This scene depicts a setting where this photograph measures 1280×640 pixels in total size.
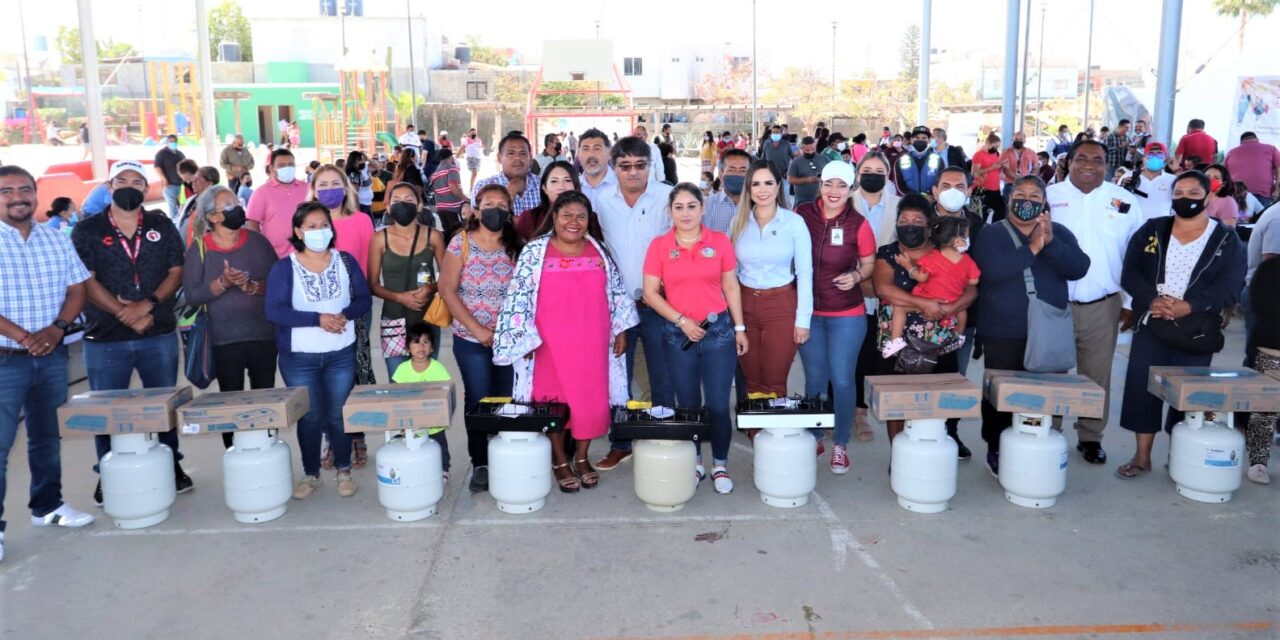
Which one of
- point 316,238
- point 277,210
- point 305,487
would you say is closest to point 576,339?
point 316,238

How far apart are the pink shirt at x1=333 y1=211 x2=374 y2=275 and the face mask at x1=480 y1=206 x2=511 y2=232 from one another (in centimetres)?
101

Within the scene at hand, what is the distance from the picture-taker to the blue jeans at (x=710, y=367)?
→ 5043 millimetres

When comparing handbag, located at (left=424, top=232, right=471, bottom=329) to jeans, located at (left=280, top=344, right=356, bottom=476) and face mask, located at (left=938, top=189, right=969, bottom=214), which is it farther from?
face mask, located at (left=938, top=189, right=969, bottom=214)

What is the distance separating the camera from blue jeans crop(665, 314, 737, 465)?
5043mm

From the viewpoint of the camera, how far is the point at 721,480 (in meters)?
5.19

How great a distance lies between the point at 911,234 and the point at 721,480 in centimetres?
162

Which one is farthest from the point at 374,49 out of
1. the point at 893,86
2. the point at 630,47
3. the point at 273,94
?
the point at 893,86

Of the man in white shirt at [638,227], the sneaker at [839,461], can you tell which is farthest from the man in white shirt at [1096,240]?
the man in white shirt at [638,227]

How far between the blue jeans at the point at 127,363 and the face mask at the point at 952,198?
163 inches

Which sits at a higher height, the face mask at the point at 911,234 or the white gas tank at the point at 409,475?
the face mask at the point at 911,234

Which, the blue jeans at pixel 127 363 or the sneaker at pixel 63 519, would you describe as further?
the blue jeans at pixel 127 363

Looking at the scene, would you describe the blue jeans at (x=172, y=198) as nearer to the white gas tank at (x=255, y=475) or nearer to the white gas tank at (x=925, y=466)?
the white gas tank at (x=255, y=475)

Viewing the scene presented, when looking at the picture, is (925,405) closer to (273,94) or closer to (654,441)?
(654,441)

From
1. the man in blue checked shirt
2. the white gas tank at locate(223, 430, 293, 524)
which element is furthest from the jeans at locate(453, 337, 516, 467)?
the man in blue checked shirt
